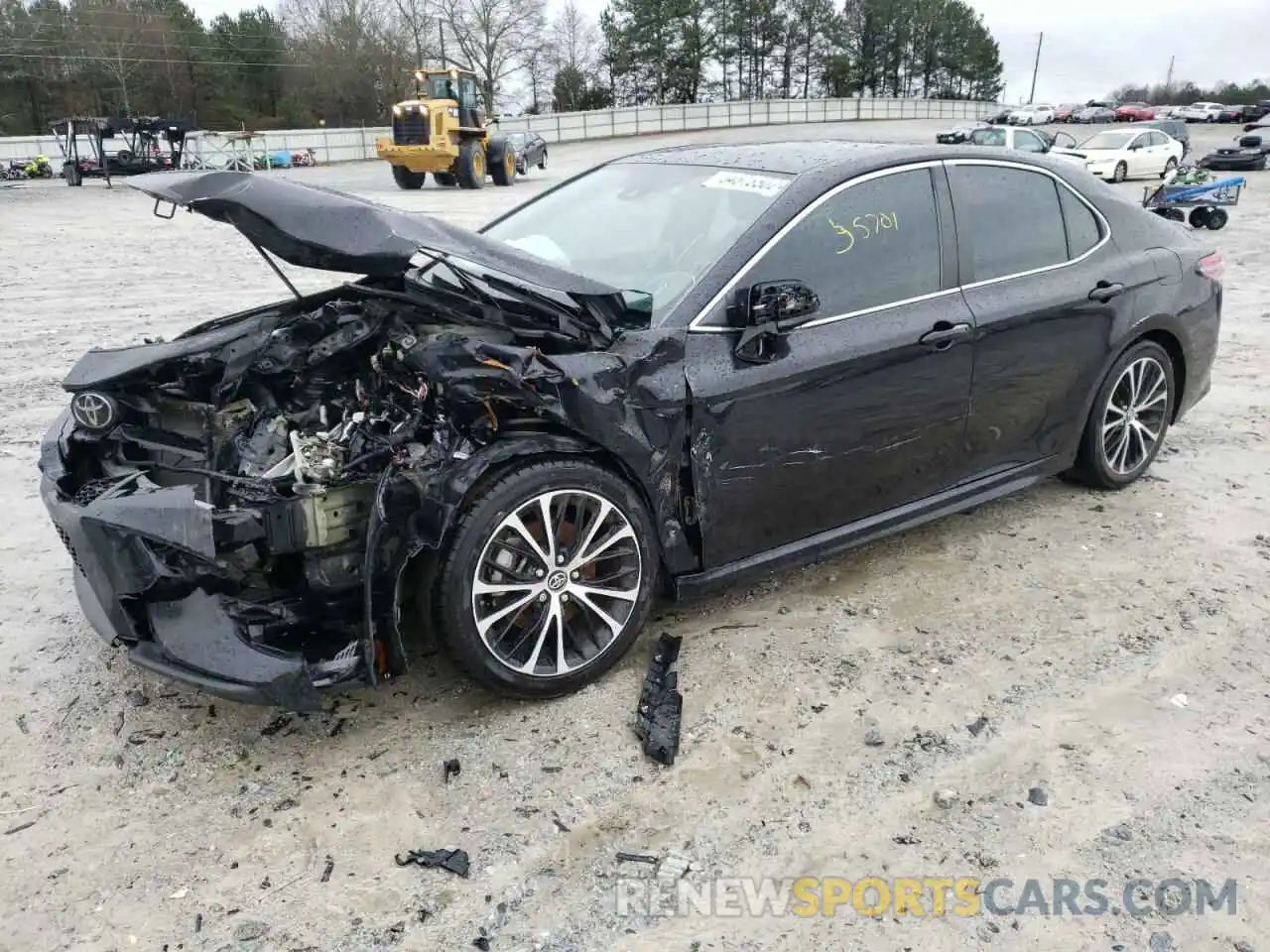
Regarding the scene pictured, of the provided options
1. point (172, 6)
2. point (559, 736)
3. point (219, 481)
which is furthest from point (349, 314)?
point (172, 6)

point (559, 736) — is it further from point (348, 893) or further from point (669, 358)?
point (669, 358)

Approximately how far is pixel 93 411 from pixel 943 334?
3.13 metres

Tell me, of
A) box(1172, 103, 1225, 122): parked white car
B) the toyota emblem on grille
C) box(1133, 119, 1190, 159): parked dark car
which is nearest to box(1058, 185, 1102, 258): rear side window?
the toyota emblem on grille

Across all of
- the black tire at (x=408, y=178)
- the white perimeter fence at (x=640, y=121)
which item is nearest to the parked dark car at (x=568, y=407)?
the black tire at (x=408, y=178)

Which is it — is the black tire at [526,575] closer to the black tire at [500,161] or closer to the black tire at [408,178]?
the black tire at [500,161]

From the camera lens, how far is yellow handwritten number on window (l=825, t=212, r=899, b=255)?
346 centimetres

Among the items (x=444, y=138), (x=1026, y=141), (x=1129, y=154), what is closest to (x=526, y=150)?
(x=444, y=138)

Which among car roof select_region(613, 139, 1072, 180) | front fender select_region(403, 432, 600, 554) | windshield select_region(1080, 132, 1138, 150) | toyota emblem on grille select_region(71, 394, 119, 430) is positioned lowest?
front fender select_region(403, 432, 600, 554)

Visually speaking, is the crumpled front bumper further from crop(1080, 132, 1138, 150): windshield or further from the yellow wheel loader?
crop(1080, 132, 1138, 150): windshield

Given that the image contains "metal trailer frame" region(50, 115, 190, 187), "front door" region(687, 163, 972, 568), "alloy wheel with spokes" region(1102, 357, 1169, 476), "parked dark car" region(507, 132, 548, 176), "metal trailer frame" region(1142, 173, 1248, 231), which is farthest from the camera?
"parked dark car" region(507, 132, 548, 176)

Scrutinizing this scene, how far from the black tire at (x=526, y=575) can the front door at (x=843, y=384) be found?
28cm

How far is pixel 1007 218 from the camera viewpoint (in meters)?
3.97

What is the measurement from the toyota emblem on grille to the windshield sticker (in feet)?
7.76

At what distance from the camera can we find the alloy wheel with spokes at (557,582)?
2902mm
